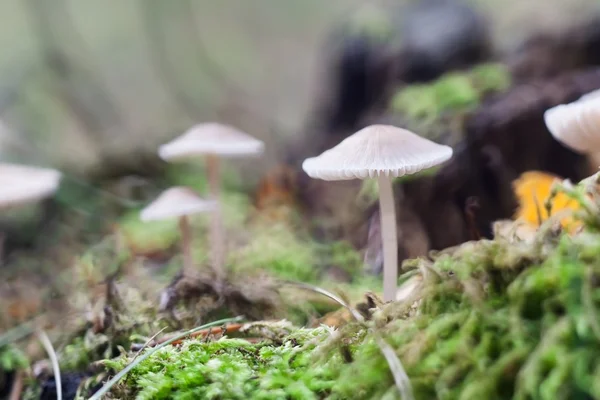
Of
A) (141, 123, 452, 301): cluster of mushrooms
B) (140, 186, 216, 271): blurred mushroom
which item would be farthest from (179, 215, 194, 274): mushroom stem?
(141, 123, 452, 301): cluster of mushrooms

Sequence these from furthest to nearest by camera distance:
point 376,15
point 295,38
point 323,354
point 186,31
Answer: point 295,38 → point 186,31 → point 376,15 → point 323,354

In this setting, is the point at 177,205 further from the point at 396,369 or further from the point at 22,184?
the point at 396,369

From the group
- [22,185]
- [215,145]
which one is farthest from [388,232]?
[22,185]

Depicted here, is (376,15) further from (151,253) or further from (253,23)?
(253,23)

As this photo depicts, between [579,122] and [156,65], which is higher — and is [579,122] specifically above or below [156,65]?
below

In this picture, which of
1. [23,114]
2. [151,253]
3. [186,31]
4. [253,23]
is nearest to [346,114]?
[151,253]

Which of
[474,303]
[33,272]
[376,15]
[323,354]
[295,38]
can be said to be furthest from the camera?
[295,38]
